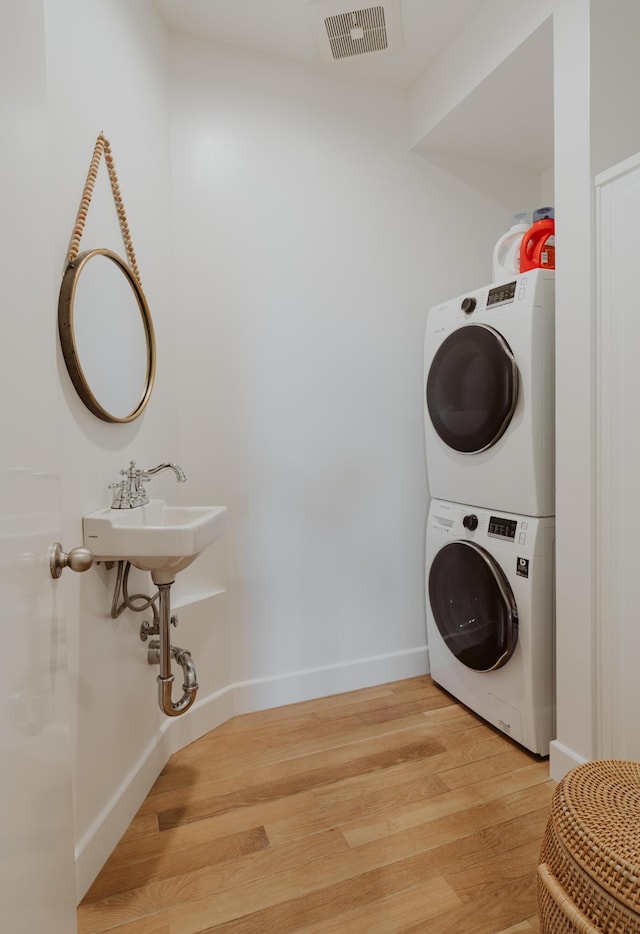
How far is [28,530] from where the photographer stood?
0.74 metres

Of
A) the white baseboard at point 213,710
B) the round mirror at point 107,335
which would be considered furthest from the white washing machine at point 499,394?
the round mirror at point 107,335

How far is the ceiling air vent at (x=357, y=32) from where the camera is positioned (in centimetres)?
184

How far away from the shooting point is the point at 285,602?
2156 millimetres

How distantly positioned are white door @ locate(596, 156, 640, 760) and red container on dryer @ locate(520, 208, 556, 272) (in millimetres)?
322

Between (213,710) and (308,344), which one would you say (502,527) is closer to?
(308,344)

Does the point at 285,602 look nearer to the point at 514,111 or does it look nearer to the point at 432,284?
the point at 432,284

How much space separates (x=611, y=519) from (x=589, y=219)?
86 cm

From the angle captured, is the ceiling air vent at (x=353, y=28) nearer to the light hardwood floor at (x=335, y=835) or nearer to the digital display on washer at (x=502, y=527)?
the digital display on washer at (x=502, y=527)

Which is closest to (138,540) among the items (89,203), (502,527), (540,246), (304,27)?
(89,203)

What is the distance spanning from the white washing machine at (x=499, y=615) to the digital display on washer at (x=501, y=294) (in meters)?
0.75

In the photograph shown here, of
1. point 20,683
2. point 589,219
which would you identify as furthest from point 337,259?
point 20,683

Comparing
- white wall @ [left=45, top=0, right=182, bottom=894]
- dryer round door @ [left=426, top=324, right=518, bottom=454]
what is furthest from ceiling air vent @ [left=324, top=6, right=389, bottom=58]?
dryer round door @ [left=426, top=324, right=518, bottom=454]

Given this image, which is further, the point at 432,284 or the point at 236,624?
the point at 432,284

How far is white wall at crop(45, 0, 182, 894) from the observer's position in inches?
48.9
